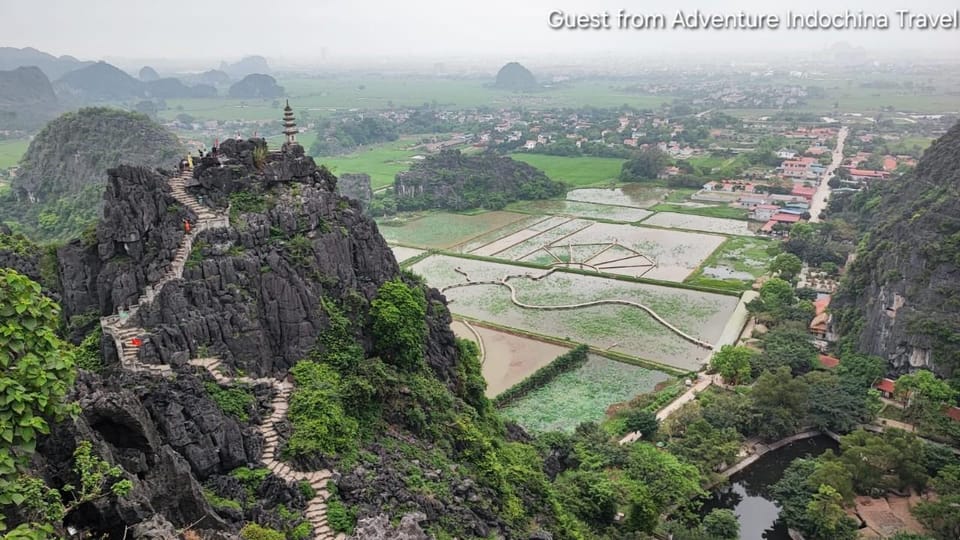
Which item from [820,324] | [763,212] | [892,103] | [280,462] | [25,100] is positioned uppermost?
[25,100]

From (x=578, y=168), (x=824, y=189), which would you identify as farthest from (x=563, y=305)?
(x=578, y=168)

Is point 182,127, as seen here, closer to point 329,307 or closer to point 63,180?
point 63,180

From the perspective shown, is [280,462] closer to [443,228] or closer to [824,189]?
[443,228]

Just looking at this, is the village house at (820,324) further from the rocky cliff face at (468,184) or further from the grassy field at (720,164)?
the grassy field at (720,164)

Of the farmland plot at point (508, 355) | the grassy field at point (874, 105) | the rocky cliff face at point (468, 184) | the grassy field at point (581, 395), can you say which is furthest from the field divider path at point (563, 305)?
the grassy field at point (874, 105)

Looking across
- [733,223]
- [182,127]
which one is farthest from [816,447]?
[182,127]
